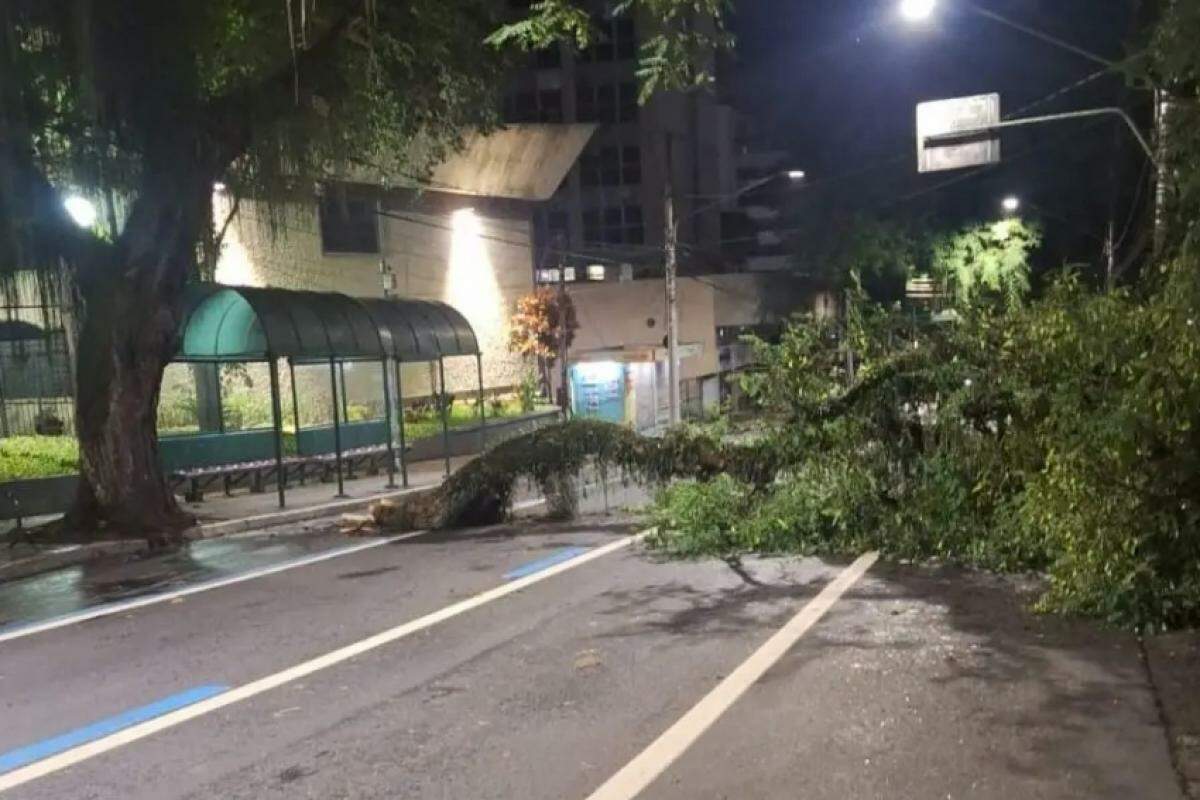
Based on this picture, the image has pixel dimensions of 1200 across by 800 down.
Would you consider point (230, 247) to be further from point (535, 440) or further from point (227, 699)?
point (227, 699)

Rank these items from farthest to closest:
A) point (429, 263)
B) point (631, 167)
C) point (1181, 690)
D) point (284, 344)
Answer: point (631, 167) → point (429, 263) → point (284, 344) → point (1181, 690)

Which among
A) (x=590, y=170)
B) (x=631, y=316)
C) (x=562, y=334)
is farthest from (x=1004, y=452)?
(x=590, y=170)

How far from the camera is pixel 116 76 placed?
1313cm

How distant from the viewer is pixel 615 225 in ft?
216

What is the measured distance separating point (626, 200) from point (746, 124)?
55.6 ft

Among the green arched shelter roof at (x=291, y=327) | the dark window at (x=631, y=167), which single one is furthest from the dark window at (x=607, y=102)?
the green arched shelter roof at (x=291, y=327)

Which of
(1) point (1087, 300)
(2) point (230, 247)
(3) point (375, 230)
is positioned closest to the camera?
(1) point (1087, 300)

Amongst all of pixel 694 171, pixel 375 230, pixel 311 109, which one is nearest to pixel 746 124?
pixel 694 171

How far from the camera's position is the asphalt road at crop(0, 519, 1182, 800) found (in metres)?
4.91

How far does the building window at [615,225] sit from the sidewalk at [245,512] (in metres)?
42.6

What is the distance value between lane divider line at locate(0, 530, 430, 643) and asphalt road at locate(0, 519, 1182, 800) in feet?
1.03

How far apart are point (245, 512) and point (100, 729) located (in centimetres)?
1118

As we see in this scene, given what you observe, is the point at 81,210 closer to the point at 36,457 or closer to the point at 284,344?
the point at 284,344

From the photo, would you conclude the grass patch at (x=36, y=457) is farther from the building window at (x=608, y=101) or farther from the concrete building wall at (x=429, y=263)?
the building window at (x=608, y=101)
